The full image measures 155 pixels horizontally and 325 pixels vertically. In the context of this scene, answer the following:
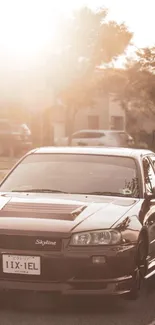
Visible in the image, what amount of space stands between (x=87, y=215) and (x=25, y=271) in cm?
75

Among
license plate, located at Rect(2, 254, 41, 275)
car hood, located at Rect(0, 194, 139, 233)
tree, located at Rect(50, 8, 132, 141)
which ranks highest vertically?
tree, located at Rect(50, 8, 132, 141)

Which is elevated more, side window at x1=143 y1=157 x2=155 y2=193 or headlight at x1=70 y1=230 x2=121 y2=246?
side window at x1=143 y1=157 x2=155 y2=193

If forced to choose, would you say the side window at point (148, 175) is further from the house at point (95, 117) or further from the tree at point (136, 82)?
the house at point (95, 117)

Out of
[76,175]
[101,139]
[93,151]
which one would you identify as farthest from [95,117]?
[76,175]

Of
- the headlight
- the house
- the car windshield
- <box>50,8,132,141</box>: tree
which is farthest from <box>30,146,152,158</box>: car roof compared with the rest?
the house

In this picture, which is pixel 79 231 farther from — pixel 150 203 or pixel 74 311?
pixel 150 203

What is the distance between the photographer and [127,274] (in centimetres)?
670

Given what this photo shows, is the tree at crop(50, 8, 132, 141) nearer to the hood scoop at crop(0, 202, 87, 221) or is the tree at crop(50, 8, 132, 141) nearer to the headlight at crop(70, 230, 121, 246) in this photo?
the hood scoop at crop(0, 202, 87, 221)

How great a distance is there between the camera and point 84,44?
46406 mm

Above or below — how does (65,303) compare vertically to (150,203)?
below

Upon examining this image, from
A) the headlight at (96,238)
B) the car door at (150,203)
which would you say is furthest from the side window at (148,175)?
the headlight at (96,238)

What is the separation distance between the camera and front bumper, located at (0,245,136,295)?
6.47 metres

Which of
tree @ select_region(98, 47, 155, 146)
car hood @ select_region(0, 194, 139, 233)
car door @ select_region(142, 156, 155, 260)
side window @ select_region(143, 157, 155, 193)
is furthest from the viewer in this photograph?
tree @ select_region(98, 47, 155, 146)

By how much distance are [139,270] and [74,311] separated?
2.34ft
